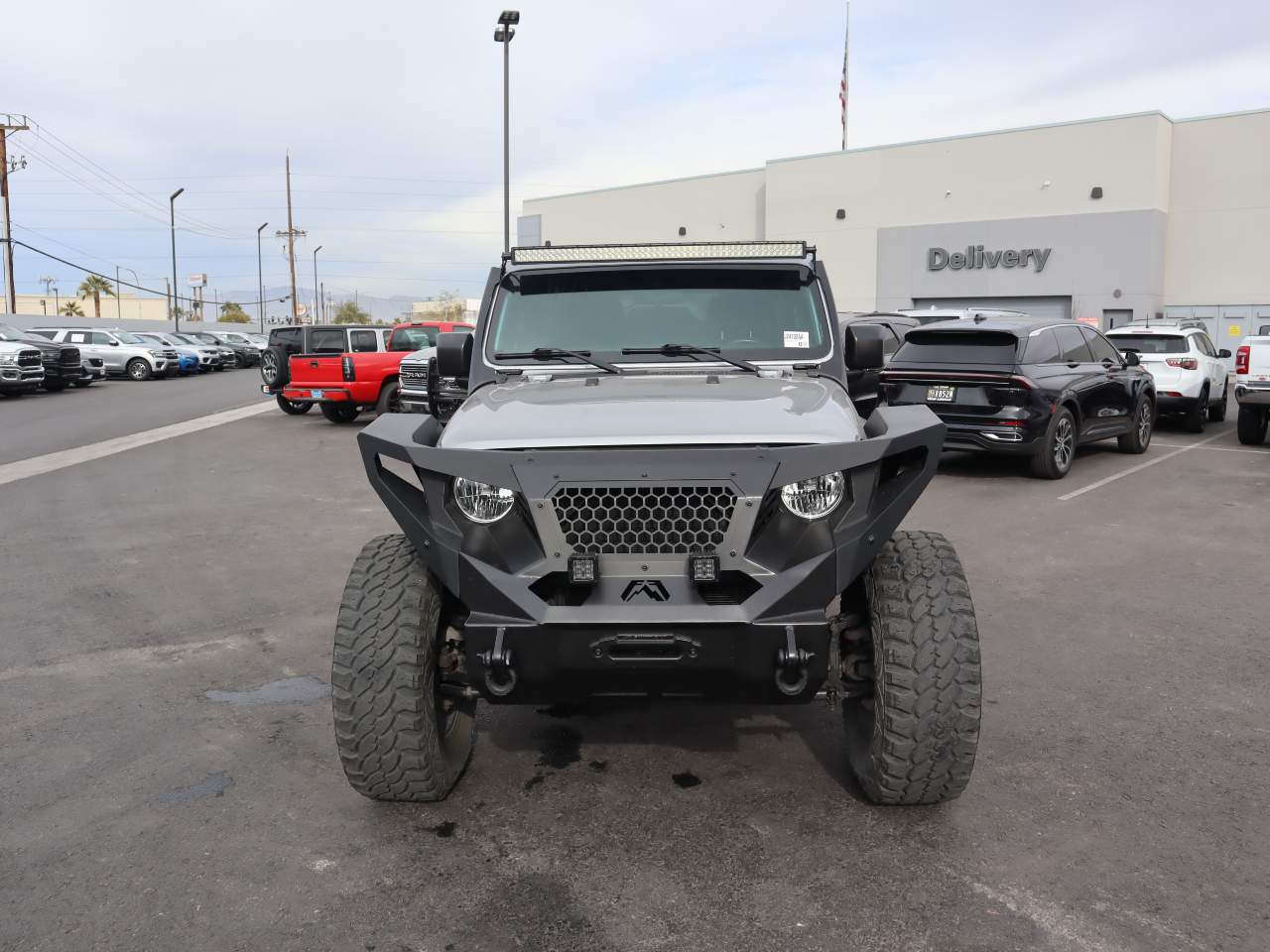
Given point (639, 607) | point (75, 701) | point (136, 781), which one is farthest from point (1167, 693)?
point (75, 701)

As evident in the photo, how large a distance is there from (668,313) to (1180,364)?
518 inches

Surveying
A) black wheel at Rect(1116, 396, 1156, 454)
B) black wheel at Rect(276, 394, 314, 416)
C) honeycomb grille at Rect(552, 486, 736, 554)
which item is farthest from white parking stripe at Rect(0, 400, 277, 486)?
black wheel at Rect(1116, 396, 1156, 454)

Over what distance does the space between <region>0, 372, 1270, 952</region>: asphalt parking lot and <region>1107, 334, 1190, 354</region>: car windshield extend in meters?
9.31

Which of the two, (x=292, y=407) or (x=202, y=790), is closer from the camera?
(x=202, y=790)

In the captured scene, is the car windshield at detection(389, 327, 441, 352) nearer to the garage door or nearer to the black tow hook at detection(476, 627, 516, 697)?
the black tow hook at detection(476, 627, 516, 697)

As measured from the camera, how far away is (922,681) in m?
3.27

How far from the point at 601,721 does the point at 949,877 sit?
1.72m

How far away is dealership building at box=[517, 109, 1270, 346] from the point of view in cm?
3525

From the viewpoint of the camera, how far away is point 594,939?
286cm

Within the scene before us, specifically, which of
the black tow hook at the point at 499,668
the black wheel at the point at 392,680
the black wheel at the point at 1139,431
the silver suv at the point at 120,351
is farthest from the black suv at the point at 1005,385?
the silver suv at the point at 120,351

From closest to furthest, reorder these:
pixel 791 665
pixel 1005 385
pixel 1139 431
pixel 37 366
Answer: pixel 791 665 → pixel 1005 385 → pixel 1139 431 → pixel 37 366

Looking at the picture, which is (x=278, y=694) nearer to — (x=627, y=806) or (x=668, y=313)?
(x=627, y=806)

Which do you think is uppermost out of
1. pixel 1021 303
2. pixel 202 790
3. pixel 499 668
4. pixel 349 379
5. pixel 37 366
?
pixel 1021 303

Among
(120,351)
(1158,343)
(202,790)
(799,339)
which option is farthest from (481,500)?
(120,351)
